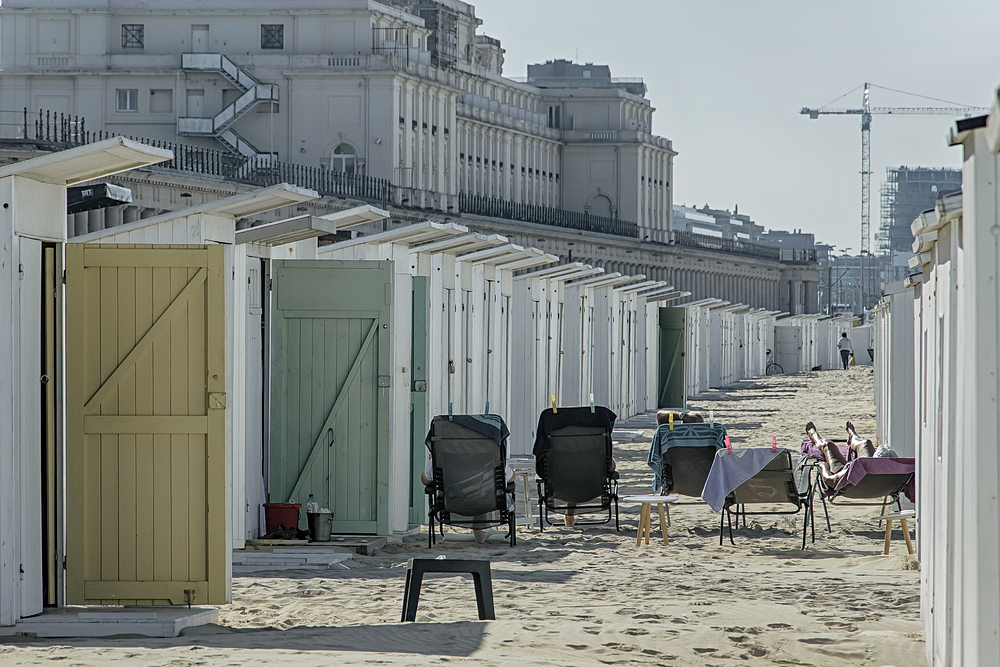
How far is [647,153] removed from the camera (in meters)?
79.9

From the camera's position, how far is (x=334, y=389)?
10.5 metres

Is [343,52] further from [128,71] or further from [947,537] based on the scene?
[947,537]

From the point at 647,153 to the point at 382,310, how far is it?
7064cm

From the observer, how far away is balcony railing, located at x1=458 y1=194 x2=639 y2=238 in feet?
196

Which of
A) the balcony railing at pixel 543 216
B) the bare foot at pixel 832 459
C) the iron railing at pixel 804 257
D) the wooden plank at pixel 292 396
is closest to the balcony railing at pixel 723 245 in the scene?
the iron railing at pixel 804 257

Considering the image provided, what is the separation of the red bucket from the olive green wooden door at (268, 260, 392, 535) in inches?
10.9

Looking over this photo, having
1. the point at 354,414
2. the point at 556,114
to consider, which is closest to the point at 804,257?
the point at 556,114

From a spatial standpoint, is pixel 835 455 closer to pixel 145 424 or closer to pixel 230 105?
pixel 145 424

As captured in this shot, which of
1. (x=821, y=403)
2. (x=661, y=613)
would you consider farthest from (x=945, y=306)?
(x=821, y=403)

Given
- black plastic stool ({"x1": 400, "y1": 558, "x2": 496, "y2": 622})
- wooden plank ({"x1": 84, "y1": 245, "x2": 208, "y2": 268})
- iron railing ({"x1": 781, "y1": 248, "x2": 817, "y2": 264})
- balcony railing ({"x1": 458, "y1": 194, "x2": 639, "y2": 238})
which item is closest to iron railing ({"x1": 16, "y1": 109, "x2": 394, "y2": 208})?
balcony railing ({"x1": 458, "y1": 194, "x2": 639, "y2": 238})

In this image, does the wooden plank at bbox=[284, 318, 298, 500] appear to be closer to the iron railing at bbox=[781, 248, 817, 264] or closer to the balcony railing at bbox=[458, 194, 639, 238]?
the balcony railing at bbox=[458, 194, 639, 238]

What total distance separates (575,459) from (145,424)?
14.3ft

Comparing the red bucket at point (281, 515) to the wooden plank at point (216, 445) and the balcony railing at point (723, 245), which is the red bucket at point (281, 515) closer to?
the wooden plank at point (216, 445)

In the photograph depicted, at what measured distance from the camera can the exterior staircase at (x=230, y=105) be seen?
1927 inches
